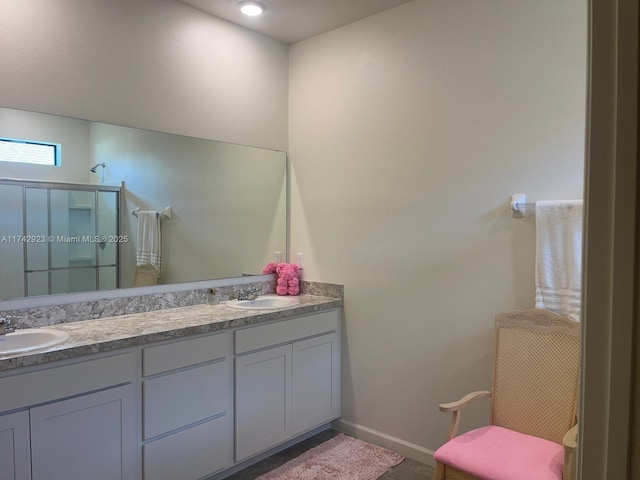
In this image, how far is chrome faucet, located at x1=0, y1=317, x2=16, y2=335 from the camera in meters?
1.97

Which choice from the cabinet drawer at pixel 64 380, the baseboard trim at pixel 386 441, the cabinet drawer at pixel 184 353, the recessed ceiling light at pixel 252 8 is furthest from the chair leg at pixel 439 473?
A: the recessed ceiling light at pixel 252 8

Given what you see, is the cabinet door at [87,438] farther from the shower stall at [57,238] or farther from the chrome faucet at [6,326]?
the shower stall at [57,238]

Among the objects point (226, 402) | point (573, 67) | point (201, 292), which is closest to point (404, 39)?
point (573, 67)

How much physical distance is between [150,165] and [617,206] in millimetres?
2510

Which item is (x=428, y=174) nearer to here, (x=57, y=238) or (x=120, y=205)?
(x=120, y=205)

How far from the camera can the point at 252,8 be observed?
9.11 feet

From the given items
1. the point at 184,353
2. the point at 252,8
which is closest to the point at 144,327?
the point at 184,353

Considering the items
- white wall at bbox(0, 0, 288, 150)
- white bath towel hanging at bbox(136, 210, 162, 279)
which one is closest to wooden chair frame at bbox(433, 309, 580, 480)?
white bath towel hanging at bbox(136, 210, 162, 279)

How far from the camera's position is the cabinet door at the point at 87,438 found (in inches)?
68.7

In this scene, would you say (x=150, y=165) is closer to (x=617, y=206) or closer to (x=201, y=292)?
(x=201, y=292)

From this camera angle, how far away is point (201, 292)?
2.87m

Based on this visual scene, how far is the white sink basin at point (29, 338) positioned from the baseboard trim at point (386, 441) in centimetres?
189

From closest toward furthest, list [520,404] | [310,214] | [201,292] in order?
[520,404] < [201,292] < [310,214]

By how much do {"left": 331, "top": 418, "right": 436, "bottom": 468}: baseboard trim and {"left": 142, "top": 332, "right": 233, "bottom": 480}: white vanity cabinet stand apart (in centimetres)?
93
